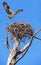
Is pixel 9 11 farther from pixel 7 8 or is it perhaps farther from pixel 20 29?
pixel 20 29

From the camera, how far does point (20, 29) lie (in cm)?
429

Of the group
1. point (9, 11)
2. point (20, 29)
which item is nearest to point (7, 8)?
point (9, 11)

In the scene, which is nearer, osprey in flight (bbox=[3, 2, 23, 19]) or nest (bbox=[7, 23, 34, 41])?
osprey in flight (bbox=[3, 2, 23, 19])

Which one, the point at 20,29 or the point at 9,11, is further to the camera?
the point at 20,29

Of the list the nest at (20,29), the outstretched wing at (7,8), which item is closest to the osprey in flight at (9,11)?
the outstretched wing at (7,8)

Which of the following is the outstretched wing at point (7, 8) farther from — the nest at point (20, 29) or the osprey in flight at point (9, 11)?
the nest at point (20, 29)

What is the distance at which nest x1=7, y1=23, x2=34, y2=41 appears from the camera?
4.28m

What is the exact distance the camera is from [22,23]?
4.34m

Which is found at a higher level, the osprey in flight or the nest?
the osprey in flight

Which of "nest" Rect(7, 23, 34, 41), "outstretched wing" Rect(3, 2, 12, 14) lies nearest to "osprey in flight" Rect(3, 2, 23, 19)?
"outstretched wing" Rect(3, 2, 12, 14)

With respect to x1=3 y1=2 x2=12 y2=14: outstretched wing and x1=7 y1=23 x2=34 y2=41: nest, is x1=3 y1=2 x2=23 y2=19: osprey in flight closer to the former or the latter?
x1=3 y1=2 x2=12 y2=14: outstretched wing

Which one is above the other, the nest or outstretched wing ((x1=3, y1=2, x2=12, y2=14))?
outstretched wing ((x1=3, y1=2, x2=12, y2=14))

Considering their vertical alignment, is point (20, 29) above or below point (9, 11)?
below

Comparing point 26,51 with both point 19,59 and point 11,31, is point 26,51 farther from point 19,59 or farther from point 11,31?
point 11,31
